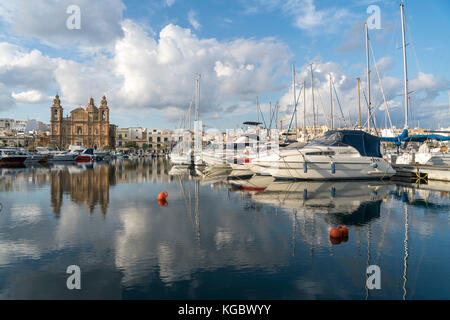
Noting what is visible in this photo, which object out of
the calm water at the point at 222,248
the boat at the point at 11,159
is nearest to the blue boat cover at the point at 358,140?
the calm water at the point at 222,248

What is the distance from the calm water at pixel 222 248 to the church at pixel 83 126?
118145 millimetres

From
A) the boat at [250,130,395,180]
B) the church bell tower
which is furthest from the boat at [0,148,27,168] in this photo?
the church bell tower

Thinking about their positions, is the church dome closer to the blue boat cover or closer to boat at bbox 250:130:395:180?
boat at bbox 250:130:395:180

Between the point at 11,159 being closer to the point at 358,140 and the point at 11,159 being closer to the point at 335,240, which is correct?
the point at 358,140

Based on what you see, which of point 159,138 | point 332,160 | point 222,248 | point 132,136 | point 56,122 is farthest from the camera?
point 159,138

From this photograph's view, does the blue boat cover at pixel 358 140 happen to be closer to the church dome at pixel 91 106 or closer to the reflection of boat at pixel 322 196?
the reflection of boat at pixel 322 196

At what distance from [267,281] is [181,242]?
11.1 ft

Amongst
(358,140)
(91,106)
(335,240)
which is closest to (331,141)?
(358,140)

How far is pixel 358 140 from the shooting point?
81.4ft

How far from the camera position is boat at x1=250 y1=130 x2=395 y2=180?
23047mm

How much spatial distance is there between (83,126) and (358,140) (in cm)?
12375
